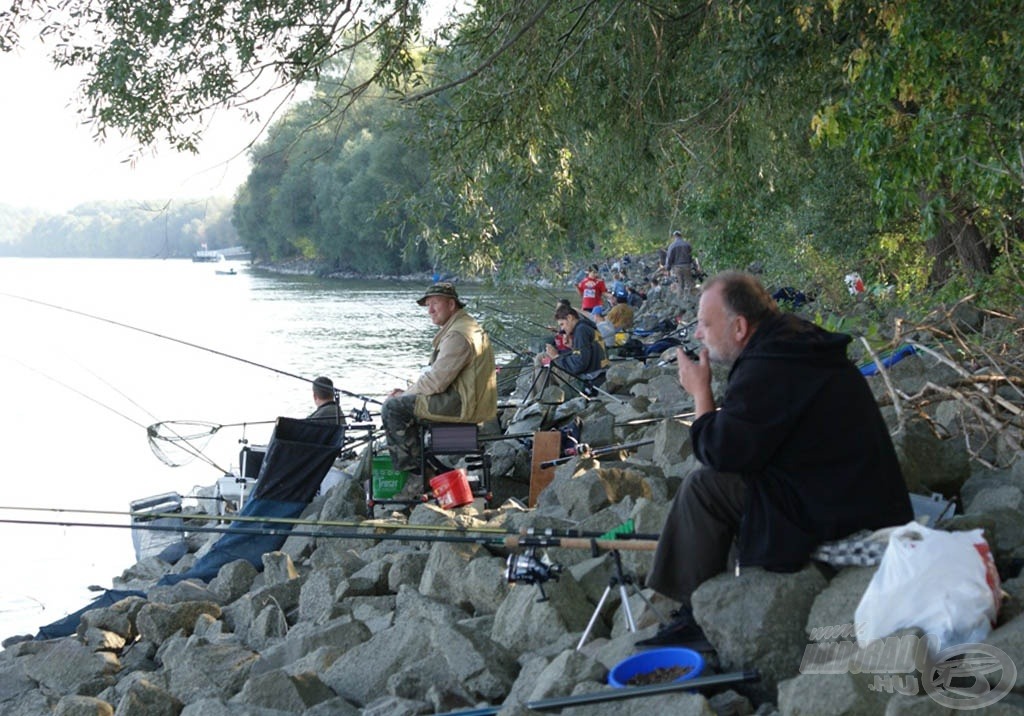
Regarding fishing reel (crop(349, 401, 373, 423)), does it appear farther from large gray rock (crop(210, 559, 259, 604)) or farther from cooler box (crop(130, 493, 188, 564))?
large gray rock (crop(210, 559, 259, 604))

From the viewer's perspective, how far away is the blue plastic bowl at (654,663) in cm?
386

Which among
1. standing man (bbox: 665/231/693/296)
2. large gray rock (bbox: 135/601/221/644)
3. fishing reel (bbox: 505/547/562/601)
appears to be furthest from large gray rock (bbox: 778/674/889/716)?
standing man (bbox: 665/231/693/296)

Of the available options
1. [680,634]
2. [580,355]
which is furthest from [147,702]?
[580,355]

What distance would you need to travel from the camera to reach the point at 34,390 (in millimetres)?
25578

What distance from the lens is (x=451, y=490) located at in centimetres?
768

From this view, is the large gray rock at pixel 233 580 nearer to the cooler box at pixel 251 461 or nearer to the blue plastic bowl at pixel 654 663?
the cooler box at pixel 251 461

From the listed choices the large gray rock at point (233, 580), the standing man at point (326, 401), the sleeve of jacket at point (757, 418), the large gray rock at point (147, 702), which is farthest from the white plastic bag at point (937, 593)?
the standing man at point (326, 401)

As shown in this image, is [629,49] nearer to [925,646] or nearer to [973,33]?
[973,33]

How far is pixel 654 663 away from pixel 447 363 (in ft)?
13.9

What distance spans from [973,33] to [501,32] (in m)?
3.23

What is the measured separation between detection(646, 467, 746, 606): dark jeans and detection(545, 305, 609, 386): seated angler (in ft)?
27.9

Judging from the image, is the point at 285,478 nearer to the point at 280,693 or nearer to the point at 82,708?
the point at 82,708

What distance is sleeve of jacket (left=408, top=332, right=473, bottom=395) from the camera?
8.00 meters

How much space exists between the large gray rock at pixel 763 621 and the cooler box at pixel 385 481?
4.67 m
